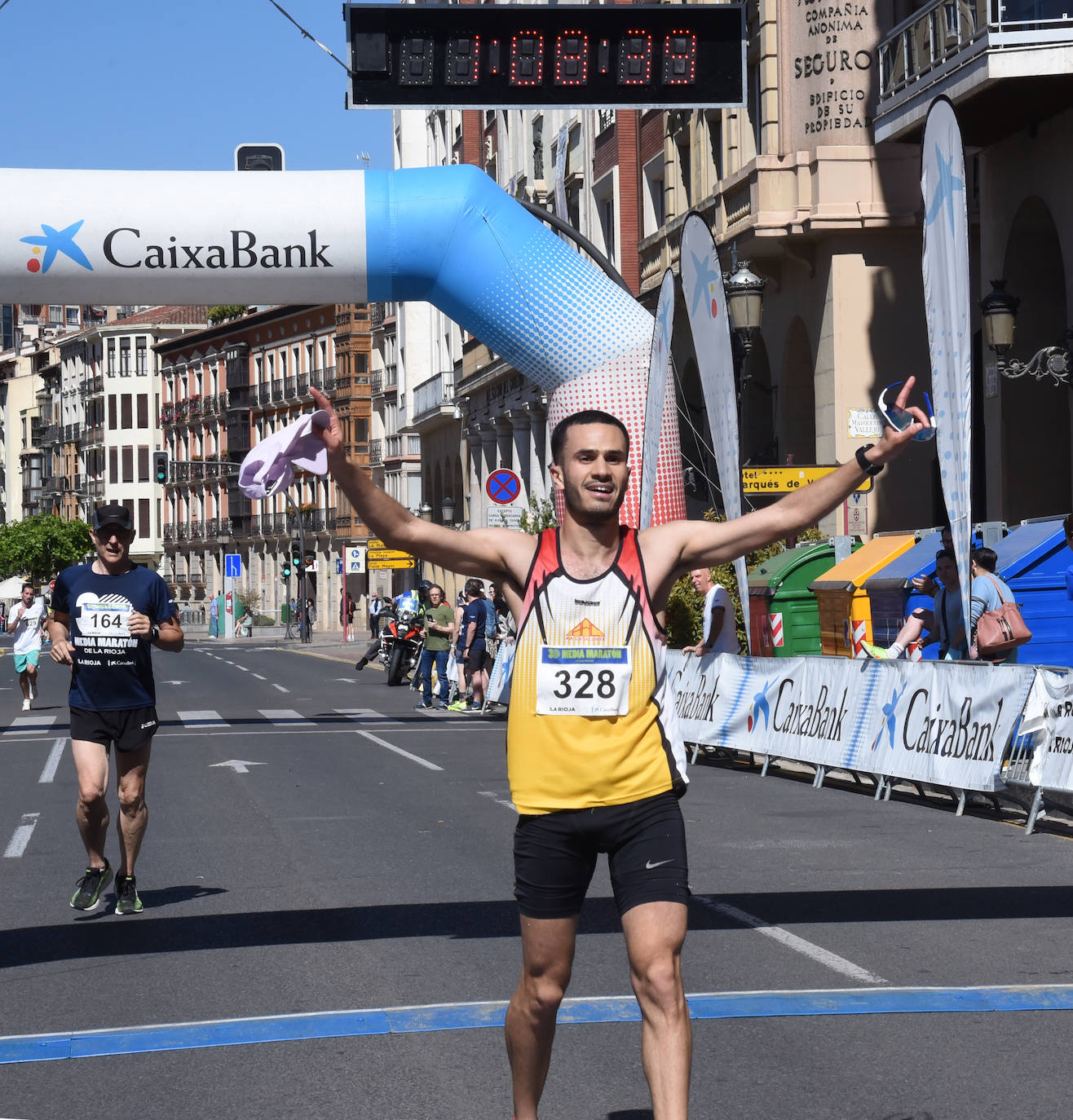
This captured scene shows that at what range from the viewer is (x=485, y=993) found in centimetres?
682

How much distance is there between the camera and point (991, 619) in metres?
13.2

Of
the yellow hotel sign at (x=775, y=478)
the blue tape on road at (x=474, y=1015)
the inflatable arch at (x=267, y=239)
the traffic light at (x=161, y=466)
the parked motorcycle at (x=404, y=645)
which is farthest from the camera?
the traffic light at (x=161, y=466)

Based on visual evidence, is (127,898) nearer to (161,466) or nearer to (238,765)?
(238,765)

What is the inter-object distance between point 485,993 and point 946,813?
6591 millimetres

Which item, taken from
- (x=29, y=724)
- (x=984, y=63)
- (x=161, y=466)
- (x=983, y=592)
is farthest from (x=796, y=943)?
(x=161, y=466)

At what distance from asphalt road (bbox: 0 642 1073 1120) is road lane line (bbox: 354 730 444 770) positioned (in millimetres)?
3125

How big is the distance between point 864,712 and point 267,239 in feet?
20.8

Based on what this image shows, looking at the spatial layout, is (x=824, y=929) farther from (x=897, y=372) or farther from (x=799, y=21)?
(x=799, y=21)

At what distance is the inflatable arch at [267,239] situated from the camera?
9.91 metres

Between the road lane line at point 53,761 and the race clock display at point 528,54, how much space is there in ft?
23.7

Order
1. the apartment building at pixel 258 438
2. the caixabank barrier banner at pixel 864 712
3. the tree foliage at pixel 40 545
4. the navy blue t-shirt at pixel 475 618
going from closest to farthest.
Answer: the caixabank barrier banner at pixel 864 712
the navy blue t-shirt at pixel 475 618
the apartment building at pixel 258 438
the tree foliage at pixel 40 545

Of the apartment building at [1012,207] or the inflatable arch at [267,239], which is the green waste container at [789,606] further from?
the inflatable arch at [267,239]

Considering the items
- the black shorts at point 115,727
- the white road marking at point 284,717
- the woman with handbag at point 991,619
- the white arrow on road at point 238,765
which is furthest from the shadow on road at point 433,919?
the white road marking at point 284,717

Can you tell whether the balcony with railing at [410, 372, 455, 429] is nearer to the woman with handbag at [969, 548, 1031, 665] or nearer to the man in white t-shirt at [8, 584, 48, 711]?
the man in white t-shirt at [8, 584, 48, 711]
